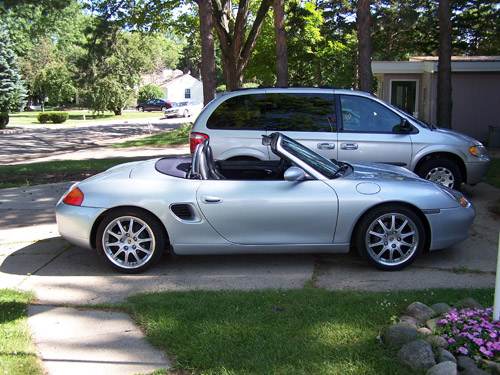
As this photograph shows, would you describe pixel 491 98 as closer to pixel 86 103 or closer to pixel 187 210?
pixel 187 210

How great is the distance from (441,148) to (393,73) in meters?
13.4

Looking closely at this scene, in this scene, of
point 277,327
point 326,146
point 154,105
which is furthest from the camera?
point 154,105

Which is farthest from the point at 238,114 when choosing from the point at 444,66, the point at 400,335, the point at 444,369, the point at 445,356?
the point at 444,66

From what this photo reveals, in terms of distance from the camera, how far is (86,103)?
49.7 metres

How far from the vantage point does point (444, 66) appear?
45.0ft

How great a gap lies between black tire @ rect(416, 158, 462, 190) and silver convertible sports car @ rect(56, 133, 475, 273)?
8.73ft

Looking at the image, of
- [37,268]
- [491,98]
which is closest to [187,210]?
[37,268]

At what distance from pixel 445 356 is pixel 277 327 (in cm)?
121

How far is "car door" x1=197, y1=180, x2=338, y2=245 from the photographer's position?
5059 millimetres

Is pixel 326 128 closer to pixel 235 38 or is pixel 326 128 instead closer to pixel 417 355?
pixel 417 355

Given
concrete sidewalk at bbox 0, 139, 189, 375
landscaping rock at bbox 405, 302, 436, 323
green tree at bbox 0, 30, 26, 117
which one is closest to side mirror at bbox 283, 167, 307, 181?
landscaping rock at bbox 405, 302, 436, 323

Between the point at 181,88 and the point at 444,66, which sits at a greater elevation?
the point at 181,88

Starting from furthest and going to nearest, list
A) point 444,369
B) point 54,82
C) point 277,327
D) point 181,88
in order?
point 181,88 → point 54,82 → point 277,327 → point 444,369

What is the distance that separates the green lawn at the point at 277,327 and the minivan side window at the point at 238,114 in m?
3.72
